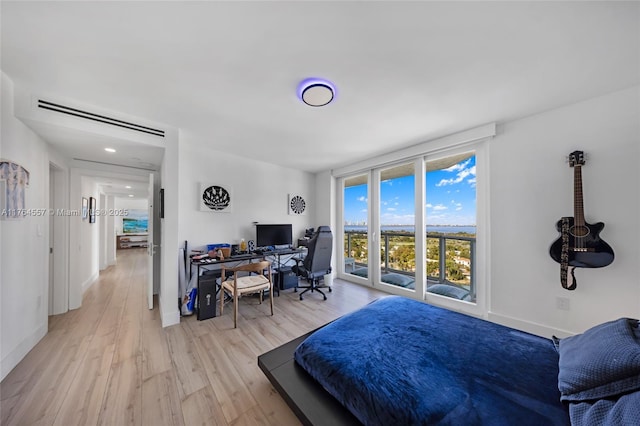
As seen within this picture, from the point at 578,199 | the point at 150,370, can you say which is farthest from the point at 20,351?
the point at 578,199

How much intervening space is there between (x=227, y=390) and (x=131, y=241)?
35.6 ft

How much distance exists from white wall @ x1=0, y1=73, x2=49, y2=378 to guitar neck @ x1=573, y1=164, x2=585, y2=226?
4988mm

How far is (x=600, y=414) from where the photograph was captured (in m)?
0.77

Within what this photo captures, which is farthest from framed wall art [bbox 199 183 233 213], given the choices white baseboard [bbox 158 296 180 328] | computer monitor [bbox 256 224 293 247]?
white baseboard [bbox 158 296 180 328]

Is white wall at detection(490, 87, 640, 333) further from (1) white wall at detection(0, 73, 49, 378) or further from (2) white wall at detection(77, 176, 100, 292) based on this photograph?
(2) white wall at detection(77, 176, 100, 292)

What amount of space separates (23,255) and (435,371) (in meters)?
3.50

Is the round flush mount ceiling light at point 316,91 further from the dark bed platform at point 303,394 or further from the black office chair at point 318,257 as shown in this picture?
the dark bed platform at point 303,394

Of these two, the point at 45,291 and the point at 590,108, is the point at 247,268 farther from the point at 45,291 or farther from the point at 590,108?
the point at 590,108

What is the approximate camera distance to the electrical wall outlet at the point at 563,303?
2129 mm

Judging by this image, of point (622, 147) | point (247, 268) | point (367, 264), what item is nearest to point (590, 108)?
point (622, 147)

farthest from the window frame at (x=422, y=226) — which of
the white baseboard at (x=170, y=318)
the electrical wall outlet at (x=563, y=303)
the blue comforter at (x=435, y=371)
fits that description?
the white baseboard at (x=170, y=318)

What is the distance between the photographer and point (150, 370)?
179 cm

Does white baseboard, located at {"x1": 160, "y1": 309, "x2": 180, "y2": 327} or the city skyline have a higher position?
the city skyline

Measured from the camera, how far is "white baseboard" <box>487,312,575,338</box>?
85.1 inches
